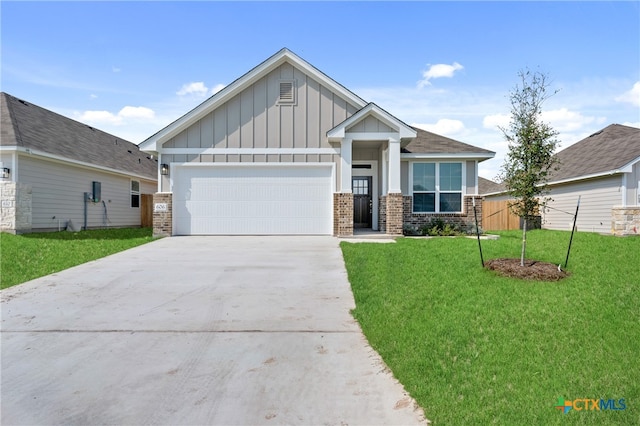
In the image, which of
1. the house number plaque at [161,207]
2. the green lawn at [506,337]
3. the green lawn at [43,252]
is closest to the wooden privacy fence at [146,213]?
the green lawn at [43,252]

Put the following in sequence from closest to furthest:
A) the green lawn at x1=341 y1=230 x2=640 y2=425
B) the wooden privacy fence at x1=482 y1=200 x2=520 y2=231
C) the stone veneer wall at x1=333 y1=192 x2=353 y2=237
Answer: the green lawn at x1=341 y1=230 x2=640 y2=425
the stone veneer wall at x1=333 y1=192 x2=353 y2=237
the wooden privacy fence at x1=482 y1=200 x2=520 y2=231

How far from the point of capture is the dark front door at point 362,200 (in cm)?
1589

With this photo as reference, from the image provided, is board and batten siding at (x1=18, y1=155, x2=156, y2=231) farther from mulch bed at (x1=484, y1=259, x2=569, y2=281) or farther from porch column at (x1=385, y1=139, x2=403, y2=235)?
mulch bed at (x1=484, y1=259, x2=569, y2=281)

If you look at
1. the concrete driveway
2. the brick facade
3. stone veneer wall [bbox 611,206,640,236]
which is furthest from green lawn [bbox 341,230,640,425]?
stone veneer wall [bbox 611,206,640,236]

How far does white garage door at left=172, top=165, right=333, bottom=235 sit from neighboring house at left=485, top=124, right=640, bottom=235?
7561 mm

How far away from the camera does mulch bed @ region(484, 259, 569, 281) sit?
21.0 ft

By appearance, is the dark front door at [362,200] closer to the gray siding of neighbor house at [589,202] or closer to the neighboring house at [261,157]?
the neighboring house at [261,157]

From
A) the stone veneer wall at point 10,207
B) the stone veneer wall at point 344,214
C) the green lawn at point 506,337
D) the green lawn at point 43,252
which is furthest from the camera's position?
the stone veneer wall at point 10,207

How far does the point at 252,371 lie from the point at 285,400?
0.68 meters

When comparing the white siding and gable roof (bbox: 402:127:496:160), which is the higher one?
gable roof (bbox: 402:127:496:160)

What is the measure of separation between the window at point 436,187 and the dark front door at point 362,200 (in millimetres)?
1854

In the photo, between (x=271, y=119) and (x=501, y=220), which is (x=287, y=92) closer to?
(x=271, y=119)

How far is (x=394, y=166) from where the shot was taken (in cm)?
1297

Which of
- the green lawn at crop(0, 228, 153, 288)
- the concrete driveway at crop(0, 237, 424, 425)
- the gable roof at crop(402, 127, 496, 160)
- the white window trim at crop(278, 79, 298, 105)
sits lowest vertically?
the concrete driveway at crop(0, 237, 424, 425)
